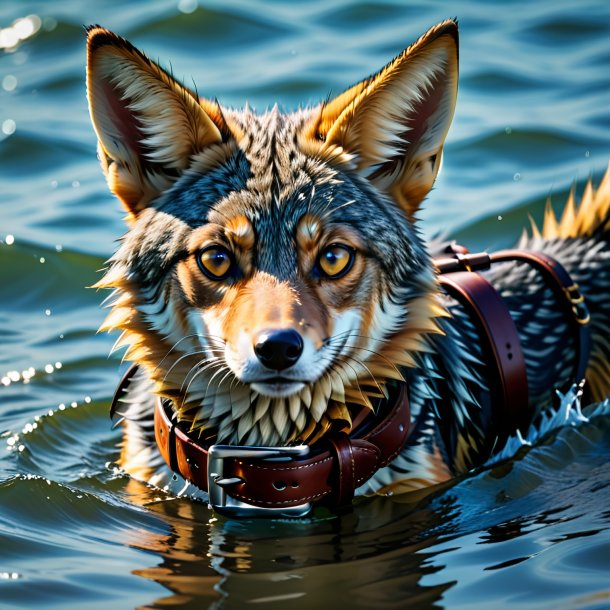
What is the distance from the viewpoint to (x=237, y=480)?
4379mm

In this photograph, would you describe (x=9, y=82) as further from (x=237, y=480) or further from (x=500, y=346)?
(x=237, y=480)

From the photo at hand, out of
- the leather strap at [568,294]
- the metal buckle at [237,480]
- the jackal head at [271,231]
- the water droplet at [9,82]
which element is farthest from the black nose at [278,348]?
the water droplet at [9,82]

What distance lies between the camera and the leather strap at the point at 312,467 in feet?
14.2

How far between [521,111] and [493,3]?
96.9 inches

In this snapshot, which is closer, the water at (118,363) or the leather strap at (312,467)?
the water at (118,363)

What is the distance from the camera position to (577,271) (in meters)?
5.55

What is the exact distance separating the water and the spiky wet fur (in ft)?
1.44

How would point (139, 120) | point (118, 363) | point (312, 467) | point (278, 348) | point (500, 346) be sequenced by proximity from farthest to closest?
point (118, 363) < point (500, 346) < point (139, 120) < point (312, 467) < point (278, 348)

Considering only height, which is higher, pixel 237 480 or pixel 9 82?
pixel 9 82

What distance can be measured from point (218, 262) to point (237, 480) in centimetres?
86

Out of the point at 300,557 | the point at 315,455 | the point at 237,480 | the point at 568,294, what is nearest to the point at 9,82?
the point at 568,294

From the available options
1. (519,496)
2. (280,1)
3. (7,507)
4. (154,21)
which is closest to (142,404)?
(7,507)

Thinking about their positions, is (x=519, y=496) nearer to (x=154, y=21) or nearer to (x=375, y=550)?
(x=375, y=550)

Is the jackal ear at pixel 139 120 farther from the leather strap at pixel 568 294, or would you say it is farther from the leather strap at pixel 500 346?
the leather strap at pixel 568 294
